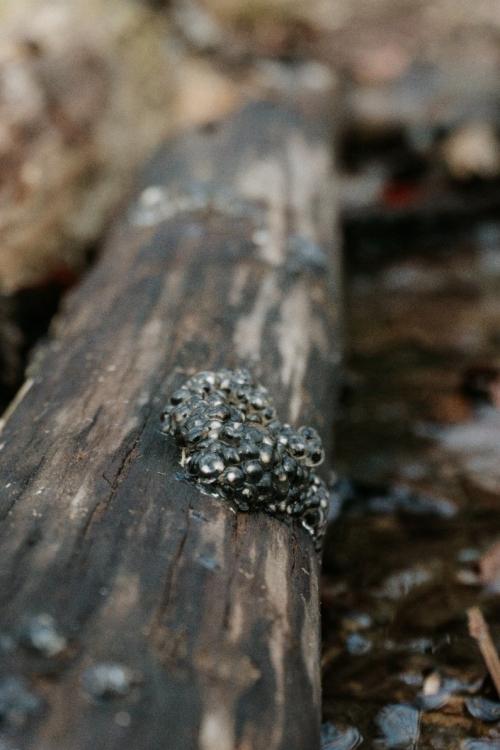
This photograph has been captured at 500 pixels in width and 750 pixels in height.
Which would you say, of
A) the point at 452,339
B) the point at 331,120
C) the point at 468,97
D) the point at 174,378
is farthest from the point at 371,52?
the point at 174,378

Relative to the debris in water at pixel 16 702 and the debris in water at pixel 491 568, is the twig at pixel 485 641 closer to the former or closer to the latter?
the debris in water at pixel 491 568

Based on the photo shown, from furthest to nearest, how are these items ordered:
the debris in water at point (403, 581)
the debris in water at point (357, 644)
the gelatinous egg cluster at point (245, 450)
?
the debris in water at point (403, 581) → the debris in water at point (357, 644) → the gelatinous egg cluster at point (245, 450)

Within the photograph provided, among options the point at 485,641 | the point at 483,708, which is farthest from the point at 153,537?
the point at 485,641

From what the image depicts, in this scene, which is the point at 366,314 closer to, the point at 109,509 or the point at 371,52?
the point at 371,52

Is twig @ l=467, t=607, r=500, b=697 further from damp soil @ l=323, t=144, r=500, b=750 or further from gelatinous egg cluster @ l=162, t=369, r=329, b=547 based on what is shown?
gelatinous egg cluster @ l=162, t=369, r=329, b=547

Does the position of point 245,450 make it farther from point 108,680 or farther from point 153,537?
point 108,680

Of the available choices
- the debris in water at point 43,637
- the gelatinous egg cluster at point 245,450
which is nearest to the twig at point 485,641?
the gelatinous egg cluster at point 245,450

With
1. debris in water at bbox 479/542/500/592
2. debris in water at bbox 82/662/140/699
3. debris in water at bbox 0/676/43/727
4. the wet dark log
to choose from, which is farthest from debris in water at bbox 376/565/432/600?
debris in water at bbox 0/676/43/727
